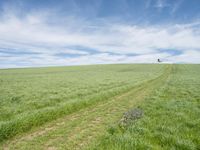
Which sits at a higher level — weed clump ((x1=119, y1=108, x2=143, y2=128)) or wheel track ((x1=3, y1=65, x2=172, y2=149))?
weed clump ((x1=119, y1=108, x2=143, y2=128))

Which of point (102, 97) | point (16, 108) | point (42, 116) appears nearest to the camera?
point (42, 116)

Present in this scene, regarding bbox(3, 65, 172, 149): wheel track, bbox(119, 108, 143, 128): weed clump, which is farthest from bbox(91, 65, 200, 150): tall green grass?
bbox(3, 65, 172, 149): wheel track

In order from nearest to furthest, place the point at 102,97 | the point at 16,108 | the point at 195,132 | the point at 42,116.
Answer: the point at 195,132 < the point at 42,116 < the point at 16,108 < the point at 102,97

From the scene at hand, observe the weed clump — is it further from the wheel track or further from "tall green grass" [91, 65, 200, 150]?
the wheel track

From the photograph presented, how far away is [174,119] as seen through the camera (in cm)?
1013

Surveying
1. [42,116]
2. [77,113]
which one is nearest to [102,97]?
[77,113]

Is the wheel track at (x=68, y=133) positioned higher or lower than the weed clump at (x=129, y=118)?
lower

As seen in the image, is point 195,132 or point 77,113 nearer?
point 195,132

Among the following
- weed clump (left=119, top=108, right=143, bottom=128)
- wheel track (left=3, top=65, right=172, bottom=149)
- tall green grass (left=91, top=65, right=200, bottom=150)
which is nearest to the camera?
tall green grass (left=91, top=65, right=200, bottom=150)

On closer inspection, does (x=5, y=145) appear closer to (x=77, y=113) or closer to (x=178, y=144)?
(x=77, y=113)

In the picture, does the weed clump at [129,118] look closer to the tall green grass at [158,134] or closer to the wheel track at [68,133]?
the tall green grass at [158,134]

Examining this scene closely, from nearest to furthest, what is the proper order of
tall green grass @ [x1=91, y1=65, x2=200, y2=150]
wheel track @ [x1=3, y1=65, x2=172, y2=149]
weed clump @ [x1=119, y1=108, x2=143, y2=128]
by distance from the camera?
tall green grass @ [x1=91, y1=65, x2=200, y2=150] < wheel track @ [x1=3, y1=65, x2=172, y2=149] < weed clump @ [x1=119, y1=108, x2=143, y2=128]

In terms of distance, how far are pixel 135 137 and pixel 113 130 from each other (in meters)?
1.31

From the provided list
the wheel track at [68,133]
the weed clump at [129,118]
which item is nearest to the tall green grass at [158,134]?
the weed clump at [129,118]
